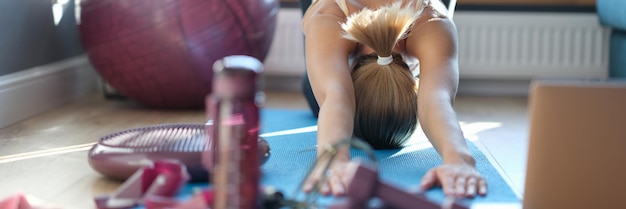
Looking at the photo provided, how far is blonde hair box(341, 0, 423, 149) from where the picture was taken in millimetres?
1889

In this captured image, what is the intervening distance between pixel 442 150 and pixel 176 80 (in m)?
1.23

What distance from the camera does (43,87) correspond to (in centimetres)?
278

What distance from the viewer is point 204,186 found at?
66.5 inches

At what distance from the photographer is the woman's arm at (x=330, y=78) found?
5.59 feet

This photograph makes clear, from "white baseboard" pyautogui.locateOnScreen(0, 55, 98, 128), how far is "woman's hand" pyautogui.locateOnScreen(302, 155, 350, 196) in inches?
50.8

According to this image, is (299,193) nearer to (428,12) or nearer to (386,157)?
(386,157)

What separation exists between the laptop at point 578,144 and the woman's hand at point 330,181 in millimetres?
339

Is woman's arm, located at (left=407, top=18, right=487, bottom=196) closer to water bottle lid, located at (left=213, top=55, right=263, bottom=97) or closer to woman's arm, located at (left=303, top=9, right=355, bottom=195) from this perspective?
woman's arm, located at (left=303, top=9, right=355, bottom=195)

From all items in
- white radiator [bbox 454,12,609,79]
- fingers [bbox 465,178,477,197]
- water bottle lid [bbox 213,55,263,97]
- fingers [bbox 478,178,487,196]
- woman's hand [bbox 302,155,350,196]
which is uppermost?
water bottle lid [bbox 213,55,263,97]

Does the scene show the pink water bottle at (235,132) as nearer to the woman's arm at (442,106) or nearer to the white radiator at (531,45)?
the woman's arm at (442,106)

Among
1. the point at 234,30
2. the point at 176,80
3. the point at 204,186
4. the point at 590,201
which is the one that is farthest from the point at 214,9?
the point at 590,201

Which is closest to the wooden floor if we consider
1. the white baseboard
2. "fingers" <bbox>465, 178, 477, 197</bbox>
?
the white baseboard

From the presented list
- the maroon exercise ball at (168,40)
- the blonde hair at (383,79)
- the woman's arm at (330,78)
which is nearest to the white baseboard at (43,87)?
the maroon exercise ball at (168,40)

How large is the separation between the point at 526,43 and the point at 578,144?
2.10 meters
